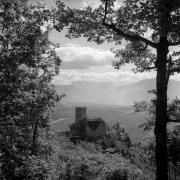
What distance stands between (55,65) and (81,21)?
4.07 meters

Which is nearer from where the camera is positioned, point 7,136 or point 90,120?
point 7,136

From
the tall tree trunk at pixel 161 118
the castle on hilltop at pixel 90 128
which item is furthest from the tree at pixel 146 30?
the castle on hilltop at pixel 90 128

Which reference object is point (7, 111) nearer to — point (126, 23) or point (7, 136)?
point (7, 136)

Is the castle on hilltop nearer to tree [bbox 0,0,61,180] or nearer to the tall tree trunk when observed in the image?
tree [bbox 0,0,61,180]

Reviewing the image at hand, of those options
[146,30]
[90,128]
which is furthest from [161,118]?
[90,128]

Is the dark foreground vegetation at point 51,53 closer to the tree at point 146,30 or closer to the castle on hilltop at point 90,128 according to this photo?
the tree at point 146,30

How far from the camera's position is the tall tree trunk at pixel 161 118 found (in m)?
11.5

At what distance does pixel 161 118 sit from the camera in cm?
1162

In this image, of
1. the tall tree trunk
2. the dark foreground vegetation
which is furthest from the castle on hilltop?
the tall tree trunk

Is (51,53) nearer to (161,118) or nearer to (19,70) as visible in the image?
(19,70)

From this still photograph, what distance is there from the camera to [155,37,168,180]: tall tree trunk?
1152 cm

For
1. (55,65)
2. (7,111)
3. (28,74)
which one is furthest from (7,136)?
(55,65)

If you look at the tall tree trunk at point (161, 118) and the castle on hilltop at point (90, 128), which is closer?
the tall tree trunk at point (161, 118)

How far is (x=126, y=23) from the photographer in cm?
1253
